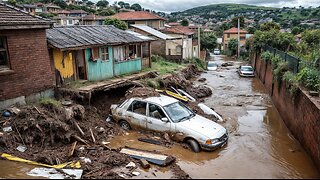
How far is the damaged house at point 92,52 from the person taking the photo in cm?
1395

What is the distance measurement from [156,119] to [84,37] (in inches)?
308

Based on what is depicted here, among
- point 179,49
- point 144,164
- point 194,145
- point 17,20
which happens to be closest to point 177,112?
point 194,145

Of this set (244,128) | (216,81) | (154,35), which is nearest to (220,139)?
(244,128)

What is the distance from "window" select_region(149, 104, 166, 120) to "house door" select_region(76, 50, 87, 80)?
623 cm

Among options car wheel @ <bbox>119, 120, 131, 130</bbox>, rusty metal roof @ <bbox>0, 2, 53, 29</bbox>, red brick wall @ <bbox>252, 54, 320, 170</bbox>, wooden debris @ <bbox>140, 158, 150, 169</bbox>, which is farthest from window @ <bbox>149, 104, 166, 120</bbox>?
rusty metal roof @ <bbox>0, 2, 53, 29</bbox>

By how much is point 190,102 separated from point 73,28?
8.22 metres

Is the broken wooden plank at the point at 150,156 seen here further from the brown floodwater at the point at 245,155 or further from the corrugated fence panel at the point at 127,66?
the corrugated fence panel at the point at 127,66

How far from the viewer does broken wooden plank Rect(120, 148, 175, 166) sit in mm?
8133

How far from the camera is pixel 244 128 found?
504 inches

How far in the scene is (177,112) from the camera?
10656 millimetres

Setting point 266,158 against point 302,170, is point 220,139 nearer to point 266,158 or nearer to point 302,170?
point 266,158

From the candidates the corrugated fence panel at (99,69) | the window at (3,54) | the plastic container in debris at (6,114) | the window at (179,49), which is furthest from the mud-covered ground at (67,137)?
the window at (179,49)

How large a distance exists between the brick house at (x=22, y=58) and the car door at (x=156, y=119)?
5148 mm

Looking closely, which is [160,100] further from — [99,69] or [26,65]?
[99,69]
